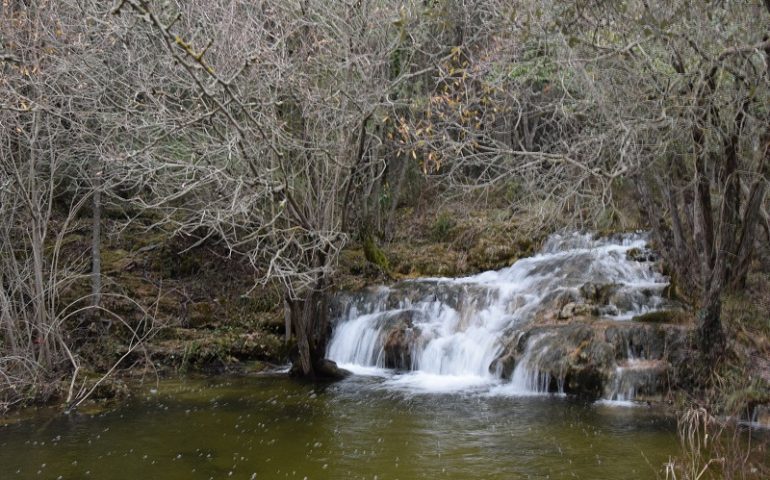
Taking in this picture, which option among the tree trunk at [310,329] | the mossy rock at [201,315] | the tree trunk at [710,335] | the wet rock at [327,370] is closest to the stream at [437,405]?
the wet rock at [327,370]

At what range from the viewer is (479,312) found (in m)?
11.8

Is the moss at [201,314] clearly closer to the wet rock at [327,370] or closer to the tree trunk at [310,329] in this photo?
the tree trunk at [310,329]

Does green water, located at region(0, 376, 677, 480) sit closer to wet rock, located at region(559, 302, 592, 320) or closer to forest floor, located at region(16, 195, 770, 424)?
forest floor, located at region(16, 195, 770, 424)

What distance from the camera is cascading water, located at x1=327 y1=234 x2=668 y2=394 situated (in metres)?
10.5

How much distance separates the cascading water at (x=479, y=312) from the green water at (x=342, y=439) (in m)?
1.26

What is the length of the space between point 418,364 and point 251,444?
4.35 metres

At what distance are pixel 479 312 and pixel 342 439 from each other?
5.05 metres

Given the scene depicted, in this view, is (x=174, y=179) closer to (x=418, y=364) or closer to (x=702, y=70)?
(x=418, y=364)

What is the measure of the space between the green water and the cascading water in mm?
1256

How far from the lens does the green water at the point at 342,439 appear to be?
20.7 feet

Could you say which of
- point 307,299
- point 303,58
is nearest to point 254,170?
point 303,58

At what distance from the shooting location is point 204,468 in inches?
254

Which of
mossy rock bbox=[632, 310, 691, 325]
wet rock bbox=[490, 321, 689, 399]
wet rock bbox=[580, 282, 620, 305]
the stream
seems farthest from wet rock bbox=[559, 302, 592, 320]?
mossy rock bbox=[632, 310, 691, 325]

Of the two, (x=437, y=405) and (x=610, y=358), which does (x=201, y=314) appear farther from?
(x=610, y=358)
